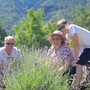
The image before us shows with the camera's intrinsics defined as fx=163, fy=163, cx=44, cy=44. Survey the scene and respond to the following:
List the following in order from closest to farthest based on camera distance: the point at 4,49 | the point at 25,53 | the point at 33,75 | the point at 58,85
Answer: the point at 33,75, the point at 58,85, the point at 25,53, the point at 4,49

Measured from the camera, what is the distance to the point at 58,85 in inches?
77.6

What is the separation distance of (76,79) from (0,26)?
146ft

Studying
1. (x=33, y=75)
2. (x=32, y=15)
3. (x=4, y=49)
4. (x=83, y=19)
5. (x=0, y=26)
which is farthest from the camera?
(x=0, y=26)

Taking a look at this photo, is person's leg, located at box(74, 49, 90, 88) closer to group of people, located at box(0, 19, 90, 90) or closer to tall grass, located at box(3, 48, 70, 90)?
group of people, located at box(0, 19, 90, 90)

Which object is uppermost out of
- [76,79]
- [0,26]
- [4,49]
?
[0,26]

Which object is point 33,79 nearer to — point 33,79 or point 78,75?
point 33,79

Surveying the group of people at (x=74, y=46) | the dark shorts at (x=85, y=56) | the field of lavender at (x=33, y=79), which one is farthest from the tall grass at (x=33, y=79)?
the dark shorts at (x=85, y=56)

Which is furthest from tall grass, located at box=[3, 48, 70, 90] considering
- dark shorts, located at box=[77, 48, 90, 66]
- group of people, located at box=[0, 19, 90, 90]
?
dark shorts, located at box=[77, 48, 90, 66]

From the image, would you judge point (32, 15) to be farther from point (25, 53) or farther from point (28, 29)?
point (25, 53)

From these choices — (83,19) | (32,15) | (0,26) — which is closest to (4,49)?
(32,15)

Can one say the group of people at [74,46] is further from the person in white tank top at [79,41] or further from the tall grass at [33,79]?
the tall grass at [33,79]

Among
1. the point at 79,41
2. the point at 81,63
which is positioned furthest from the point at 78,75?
the point at 79,41

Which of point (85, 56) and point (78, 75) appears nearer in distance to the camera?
point (78, 75)

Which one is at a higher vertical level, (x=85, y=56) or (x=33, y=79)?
(x=85, y=56)
